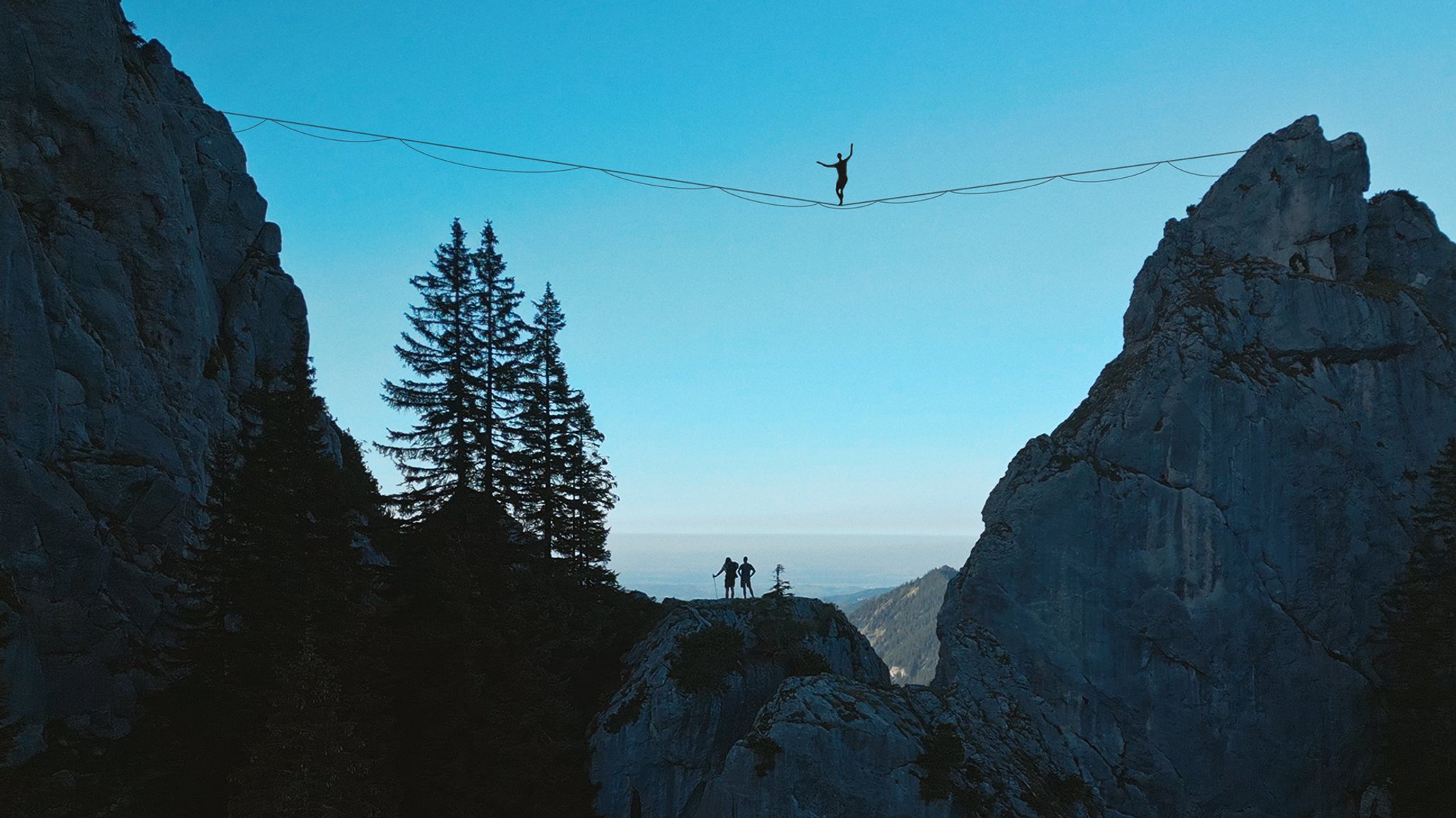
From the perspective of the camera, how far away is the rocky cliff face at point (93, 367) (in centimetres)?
1883

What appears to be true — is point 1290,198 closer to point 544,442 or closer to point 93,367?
point 544,442

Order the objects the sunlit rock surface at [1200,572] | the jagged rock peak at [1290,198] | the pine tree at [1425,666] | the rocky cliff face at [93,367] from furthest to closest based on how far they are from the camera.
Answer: the jagged rock peak at [1290,198] < the sunlit rock surface at [1200,572] < the pine tree at [1425,666] < the rocky cliff face at [93,367]

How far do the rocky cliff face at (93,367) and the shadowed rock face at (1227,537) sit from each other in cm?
2784

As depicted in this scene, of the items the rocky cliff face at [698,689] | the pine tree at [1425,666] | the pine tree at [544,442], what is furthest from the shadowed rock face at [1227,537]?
the pine tree at [544,442]

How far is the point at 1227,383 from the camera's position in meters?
33.7

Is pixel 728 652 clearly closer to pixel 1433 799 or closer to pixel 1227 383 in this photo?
pixel 1227 383

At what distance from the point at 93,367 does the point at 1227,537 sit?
41.0 m

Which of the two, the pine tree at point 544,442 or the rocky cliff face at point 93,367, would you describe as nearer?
the rocky cliff face at point 93,367

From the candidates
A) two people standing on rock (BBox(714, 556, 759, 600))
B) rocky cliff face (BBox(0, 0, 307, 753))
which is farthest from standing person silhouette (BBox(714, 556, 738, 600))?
rocky cliff face (BBox(0, 0, 307, 753))

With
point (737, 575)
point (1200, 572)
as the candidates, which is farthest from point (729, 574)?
point (1200, 572)

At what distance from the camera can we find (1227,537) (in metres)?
32.5

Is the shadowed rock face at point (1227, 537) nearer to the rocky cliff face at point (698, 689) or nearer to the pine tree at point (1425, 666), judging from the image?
the pine tree at point (1425, 666)

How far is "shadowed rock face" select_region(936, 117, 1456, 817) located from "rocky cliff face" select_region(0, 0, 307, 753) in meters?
27.8

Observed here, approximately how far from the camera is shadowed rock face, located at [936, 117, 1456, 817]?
31.5m
